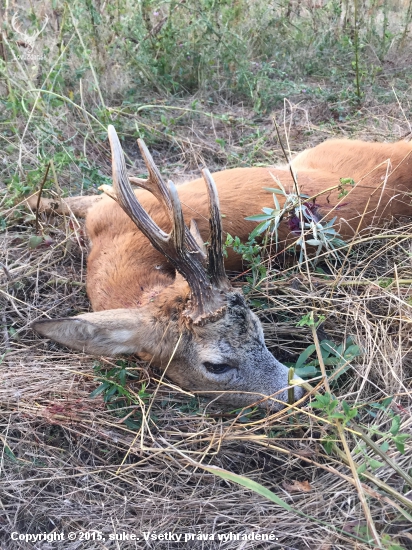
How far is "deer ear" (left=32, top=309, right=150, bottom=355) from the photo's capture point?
8.32ft

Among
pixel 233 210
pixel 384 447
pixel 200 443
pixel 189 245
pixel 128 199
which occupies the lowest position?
pixel 200 443

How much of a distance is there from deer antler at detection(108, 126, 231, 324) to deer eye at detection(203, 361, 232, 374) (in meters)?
0.28

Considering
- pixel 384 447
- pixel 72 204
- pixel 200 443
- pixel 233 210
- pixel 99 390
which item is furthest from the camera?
pixel 72 204

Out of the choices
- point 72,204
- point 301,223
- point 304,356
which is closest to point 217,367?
point 304,356

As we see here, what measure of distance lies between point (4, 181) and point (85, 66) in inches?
67.8

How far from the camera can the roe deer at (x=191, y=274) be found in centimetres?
273

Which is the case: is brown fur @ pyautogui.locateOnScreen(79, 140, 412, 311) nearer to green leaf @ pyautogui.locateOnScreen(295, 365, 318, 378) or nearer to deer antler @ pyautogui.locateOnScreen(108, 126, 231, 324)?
deer antler @ pyautogui.locateOnScreen(108, 126, 231, 324)

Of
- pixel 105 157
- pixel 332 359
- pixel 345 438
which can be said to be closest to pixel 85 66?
pixel 105 157

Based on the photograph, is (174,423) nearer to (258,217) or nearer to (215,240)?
(215,240)

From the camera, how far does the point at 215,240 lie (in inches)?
A: 107

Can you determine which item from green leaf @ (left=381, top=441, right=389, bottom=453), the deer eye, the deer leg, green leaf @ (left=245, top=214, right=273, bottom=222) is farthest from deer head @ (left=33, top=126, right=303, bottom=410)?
the deer leg

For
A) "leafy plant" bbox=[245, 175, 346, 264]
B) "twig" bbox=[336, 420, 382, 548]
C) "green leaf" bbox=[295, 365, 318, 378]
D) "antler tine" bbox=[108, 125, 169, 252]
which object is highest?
"antler tine" bbox=[108, 125, 169, 252]

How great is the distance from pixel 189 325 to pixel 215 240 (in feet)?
1.66

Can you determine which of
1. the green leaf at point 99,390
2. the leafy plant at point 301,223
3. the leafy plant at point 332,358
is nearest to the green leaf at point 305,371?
the leafy plant at point 332,358
